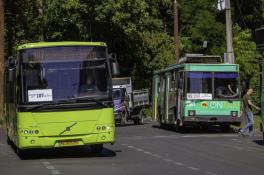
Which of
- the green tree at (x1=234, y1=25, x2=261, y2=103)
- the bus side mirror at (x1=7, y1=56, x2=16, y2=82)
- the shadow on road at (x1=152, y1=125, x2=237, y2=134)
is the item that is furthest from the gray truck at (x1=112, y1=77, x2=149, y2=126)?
the bus side mirror at (x1=7, y1=56, x2=16, y2=82)

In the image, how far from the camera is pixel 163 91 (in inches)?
1383

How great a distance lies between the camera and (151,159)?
60.2 ft

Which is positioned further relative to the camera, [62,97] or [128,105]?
[128,105]

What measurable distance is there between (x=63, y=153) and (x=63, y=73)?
3.30 meters

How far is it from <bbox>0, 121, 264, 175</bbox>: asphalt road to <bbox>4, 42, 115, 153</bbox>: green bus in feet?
2.11

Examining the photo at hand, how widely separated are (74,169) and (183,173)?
255 centimetres

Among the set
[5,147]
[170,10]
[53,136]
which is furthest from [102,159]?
[170,10]

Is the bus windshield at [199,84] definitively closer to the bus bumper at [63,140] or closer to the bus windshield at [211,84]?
the bus windshield at [211,84]

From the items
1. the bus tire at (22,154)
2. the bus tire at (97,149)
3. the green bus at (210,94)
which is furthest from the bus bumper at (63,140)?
the green bus at (210,94)

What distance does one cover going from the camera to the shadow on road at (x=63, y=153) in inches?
790

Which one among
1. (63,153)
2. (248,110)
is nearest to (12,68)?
(63,153)

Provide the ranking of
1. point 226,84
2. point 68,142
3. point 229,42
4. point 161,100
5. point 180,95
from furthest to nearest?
point 161,100 → point 229,42 → point 180,95 → point 226,84 → point 68,142

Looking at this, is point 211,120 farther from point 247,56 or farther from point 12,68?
point 247,56

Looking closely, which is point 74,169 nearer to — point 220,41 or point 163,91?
point 163,91
